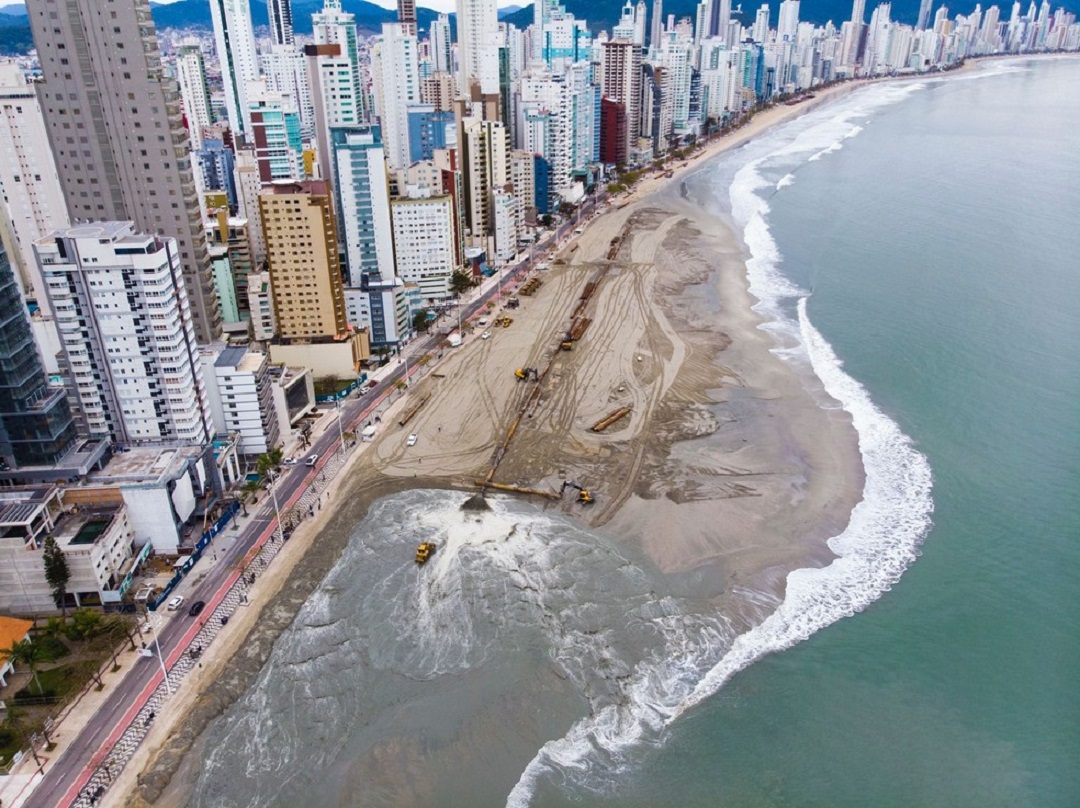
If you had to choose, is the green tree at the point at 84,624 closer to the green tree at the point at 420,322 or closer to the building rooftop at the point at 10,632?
the building rooftop at the point at 10,632

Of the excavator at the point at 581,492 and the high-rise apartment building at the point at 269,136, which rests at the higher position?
the high-rise apartment building at the point at 269,136

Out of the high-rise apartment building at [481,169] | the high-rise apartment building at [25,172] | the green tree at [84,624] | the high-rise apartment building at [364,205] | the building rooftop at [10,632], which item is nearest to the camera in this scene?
the building rooftop at [10,632]

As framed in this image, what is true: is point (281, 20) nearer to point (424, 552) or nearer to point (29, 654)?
point (424, 552)

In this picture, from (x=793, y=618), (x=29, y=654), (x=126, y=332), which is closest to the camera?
(x=29, y=654)

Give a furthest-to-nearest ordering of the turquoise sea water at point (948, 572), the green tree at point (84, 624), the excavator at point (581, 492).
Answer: the excavator at point (581, 492) → the green tree at point (84, 624) → the turquoise sea water at point (948, 572)

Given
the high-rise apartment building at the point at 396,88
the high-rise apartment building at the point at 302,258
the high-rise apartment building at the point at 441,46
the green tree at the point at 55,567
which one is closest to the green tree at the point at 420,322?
the high-rise apartment building at the point at 302,258

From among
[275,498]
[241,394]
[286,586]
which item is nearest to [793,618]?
[286,586]
